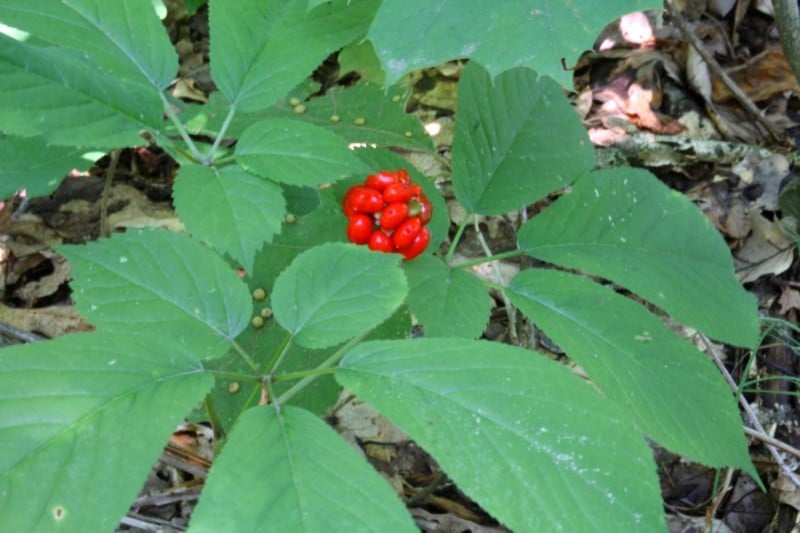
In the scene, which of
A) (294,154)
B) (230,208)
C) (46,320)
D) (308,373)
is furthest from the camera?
(46,320)

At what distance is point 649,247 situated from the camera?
6.23 ft

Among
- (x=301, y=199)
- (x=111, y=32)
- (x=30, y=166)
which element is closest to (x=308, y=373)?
(x=301, y=199)

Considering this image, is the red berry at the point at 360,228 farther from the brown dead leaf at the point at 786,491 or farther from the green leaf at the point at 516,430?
the brown dead leaf at the point at 786,491

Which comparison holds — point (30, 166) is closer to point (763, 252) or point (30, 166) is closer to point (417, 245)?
point (417, 245)

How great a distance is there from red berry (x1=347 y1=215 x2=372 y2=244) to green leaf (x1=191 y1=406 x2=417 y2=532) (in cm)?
76

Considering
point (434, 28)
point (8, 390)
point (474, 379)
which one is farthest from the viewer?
point (434, 28)

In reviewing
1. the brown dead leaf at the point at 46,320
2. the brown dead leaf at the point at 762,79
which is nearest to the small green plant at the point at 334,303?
the brown dead leaf at the point at 46,320

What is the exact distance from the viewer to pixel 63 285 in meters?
2.97

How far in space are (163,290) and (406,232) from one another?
62 centimetres

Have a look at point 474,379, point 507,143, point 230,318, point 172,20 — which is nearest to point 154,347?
point 230,318

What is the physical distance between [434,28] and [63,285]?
228 cm

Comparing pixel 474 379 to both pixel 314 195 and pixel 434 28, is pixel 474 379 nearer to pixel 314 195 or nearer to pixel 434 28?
pixel 434 28

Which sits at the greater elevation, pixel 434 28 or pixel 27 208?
pixel 434 28

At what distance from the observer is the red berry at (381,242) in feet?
5.57
